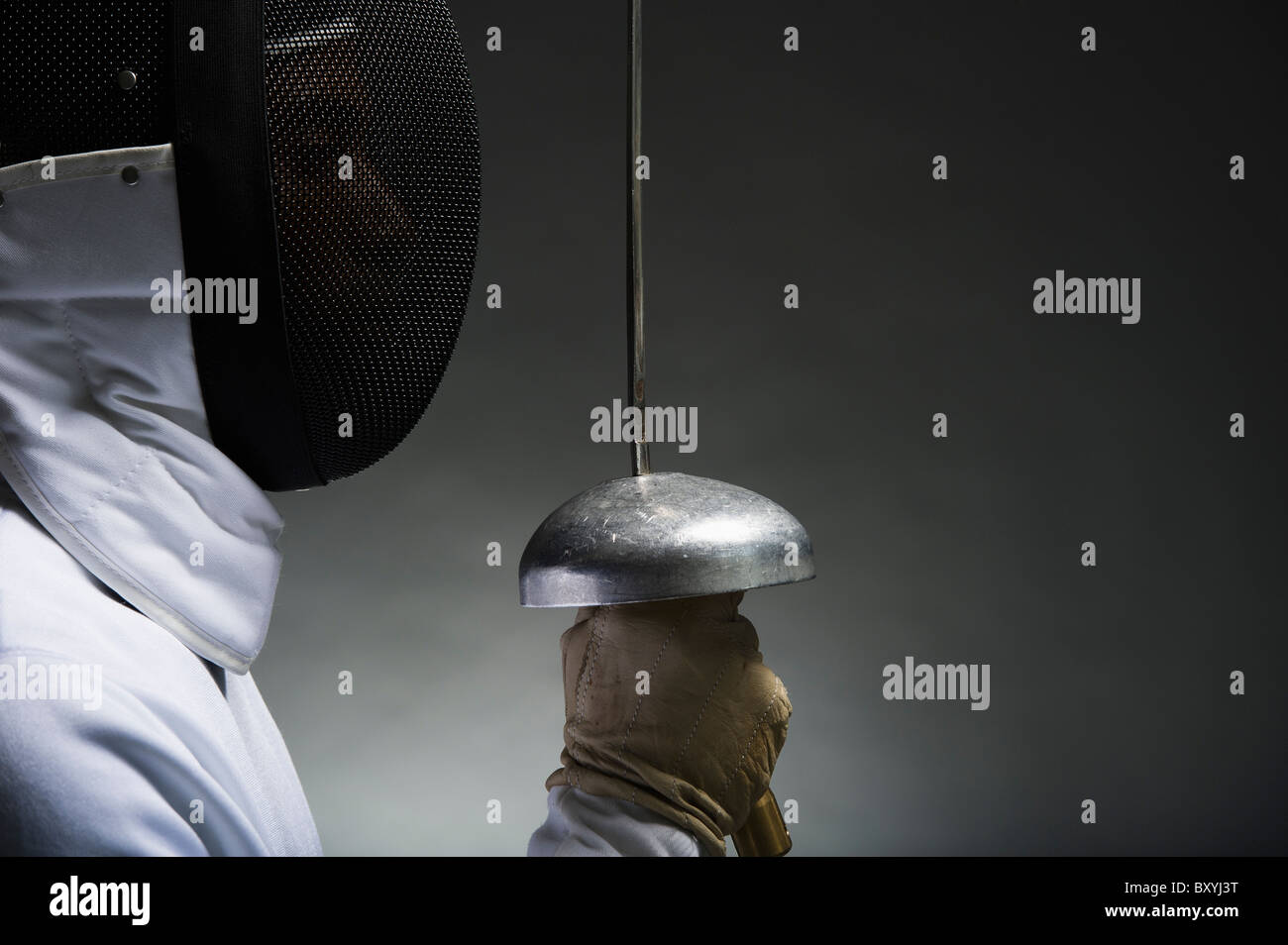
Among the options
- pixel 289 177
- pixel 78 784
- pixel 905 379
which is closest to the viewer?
pixel 78 784

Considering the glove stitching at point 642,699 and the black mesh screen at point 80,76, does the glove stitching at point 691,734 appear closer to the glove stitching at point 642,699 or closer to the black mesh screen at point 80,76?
the glove stitching at point 642,699

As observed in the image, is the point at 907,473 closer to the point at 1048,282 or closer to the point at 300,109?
the point at 1048,282

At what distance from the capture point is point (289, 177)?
0.54 m

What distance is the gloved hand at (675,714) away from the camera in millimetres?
751

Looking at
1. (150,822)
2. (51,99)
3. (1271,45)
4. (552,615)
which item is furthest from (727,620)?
(1271,45)

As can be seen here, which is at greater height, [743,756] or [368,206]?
[368,206]

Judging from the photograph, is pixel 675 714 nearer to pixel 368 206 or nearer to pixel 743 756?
pixel 743 756

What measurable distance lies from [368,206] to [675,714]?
1.38 ft

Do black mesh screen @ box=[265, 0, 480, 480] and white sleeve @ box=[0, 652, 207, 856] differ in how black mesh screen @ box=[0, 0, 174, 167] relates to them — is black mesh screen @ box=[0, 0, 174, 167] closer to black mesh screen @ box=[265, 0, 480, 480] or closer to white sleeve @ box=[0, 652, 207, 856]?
black mesh screen @ box=[265, 0, 480, 480]

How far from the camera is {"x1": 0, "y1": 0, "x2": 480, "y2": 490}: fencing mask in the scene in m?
0.51

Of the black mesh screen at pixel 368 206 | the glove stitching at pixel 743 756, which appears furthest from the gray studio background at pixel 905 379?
the black mesh screen at pixel 368 206

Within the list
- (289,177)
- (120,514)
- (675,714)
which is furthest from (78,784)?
(675,714)

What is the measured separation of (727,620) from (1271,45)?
6.68ft

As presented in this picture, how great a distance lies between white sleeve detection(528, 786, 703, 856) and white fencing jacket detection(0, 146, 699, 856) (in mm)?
226
